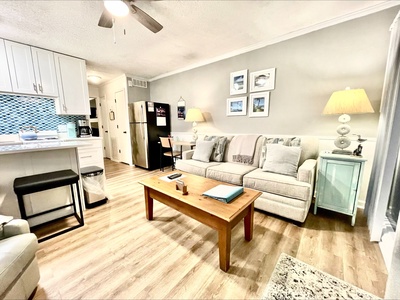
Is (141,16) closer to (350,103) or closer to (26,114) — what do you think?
(350,103)

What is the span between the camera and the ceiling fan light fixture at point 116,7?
4.86 feet

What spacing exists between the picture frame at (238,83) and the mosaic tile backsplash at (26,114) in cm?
350

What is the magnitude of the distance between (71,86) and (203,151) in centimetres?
292

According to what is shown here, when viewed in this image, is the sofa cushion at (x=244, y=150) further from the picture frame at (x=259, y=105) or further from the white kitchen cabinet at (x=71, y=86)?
the white kitchen cabinet at (x=71, y=86)

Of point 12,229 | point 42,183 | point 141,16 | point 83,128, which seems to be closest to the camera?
point 12,229

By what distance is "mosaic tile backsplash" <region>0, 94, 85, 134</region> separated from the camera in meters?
2.76

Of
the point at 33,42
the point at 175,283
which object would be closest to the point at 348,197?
the point at 175,283

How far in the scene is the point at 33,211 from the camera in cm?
184

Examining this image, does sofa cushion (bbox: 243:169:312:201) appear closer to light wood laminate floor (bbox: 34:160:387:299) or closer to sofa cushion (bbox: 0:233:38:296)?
light wood laminate floor (bbox: 34:160:387:299)

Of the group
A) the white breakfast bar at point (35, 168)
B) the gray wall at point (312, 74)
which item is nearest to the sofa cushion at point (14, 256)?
the white breakfast bar at point (35, 168)

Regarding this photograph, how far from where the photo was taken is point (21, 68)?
272 centimetres

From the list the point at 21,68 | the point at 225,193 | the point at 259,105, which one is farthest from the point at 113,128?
the point at 225,193

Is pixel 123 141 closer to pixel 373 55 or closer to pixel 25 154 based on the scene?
pixel 25 154

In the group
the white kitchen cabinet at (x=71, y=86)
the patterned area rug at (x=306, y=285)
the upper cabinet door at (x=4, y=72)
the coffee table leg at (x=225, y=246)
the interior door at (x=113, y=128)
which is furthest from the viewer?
the interior door at (x=113, y=128)
